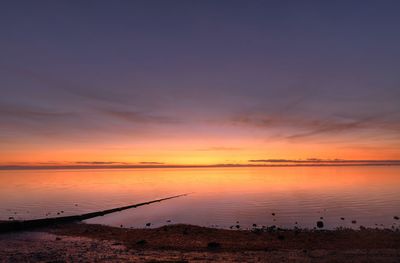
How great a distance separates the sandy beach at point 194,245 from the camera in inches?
789

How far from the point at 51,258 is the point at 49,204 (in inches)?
1513

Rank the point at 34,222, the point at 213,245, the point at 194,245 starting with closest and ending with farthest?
the point at 213,245, the point at 194,245, the point at 34,222

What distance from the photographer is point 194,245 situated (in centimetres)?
2467

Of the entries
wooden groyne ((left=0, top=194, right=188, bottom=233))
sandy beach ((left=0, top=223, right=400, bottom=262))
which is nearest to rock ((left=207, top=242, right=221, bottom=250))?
sandy beach ((left=0, top=223, right=400, bottom=262))

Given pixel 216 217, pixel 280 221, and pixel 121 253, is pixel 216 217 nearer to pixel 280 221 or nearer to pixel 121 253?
pixel 280 221

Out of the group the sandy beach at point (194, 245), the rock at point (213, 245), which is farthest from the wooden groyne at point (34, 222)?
the rock at point (213, 245)

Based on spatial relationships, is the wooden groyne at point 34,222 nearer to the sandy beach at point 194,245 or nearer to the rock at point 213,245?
the sandy beach at point 194,245

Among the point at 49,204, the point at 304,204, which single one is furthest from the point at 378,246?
the point at 49,204

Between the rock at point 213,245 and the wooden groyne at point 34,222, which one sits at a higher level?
the wooden groyne at point 34,222

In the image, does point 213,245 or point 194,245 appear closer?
point 213,245

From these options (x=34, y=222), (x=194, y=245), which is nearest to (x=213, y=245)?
(x=194, y=245)

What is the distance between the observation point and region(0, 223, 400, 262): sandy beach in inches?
789

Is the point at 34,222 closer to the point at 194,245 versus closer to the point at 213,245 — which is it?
the point at 194,245

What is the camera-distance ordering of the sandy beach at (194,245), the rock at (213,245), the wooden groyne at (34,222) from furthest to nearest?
the wooden groyne at (34,222)
the rock at (213,245)
the sandy beach at (194,245)
